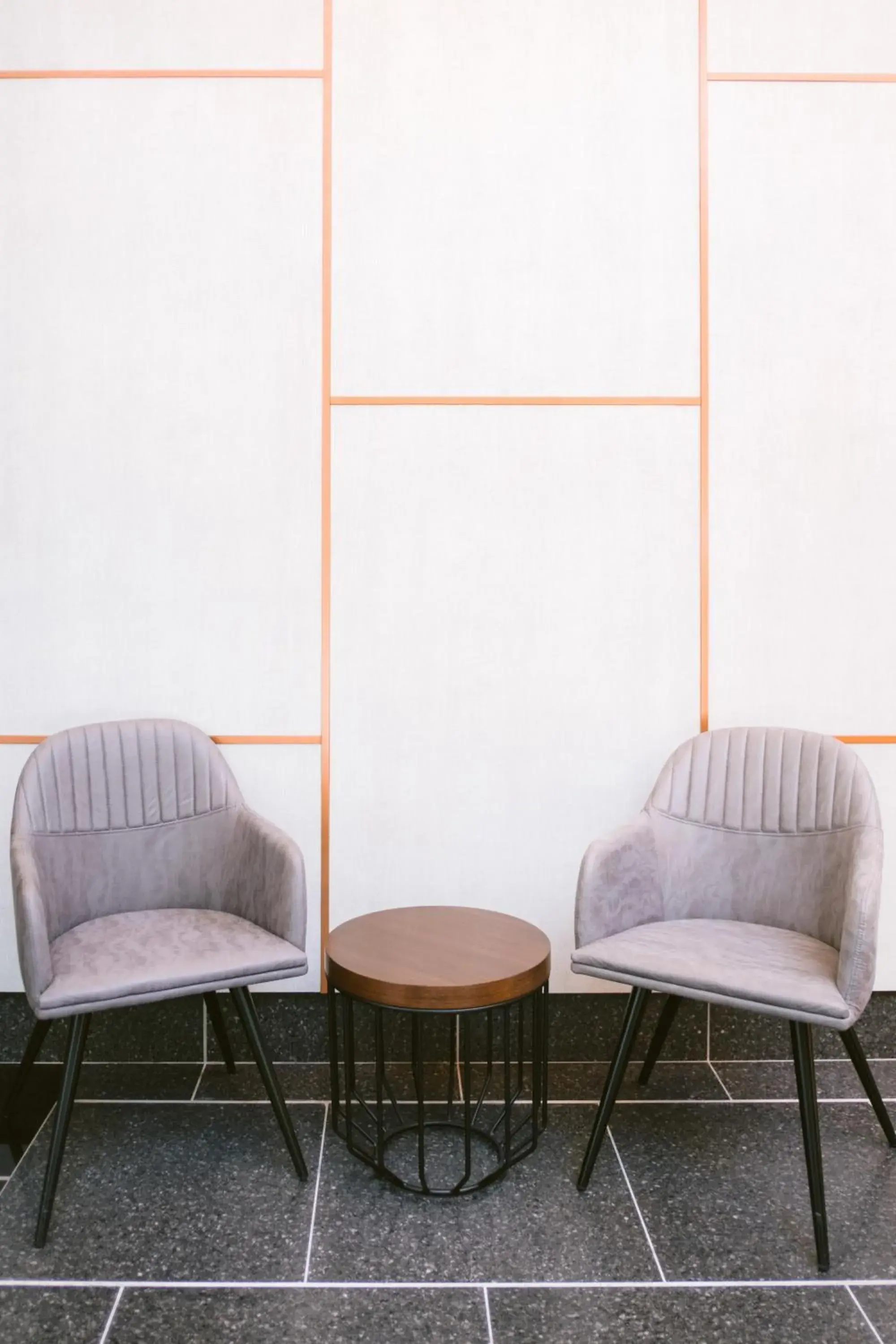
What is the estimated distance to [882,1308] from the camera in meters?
1.82

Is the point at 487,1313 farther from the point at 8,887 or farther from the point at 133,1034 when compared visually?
the point at 8,887

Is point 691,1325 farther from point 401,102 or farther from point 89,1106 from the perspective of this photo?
point 401,102

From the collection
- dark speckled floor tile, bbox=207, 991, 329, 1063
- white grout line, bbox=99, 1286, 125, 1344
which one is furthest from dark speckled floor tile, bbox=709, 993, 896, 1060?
white grout line, bbox=99, 1286, 125, 1344

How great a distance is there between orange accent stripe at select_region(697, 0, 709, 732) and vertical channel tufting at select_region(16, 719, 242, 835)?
1.42 meters

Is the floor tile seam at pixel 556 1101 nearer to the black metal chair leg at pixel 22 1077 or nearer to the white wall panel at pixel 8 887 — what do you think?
the black metal chair leg at pixel 22 1077

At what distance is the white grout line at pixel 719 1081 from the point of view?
2.65m

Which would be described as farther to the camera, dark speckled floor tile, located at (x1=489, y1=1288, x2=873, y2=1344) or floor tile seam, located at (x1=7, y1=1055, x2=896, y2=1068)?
floor tile seam, located at (x1=7, y1=1055, x2=896, y2=1068)

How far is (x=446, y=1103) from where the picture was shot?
2.55 m

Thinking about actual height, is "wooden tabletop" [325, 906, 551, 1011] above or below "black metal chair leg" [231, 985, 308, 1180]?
above

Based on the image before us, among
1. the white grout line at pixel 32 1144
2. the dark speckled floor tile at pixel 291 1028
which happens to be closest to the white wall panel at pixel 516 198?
the dark speckled floor tile at pixel 291 1028

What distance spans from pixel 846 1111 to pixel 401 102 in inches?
123

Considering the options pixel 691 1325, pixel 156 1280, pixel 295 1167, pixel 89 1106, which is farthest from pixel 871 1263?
pixel 89 1106

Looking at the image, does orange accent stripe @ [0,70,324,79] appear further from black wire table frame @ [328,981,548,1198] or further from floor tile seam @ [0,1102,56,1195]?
floor tile seam @ [0,1102,56,1195]

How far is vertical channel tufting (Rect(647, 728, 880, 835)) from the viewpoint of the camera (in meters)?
2.48
